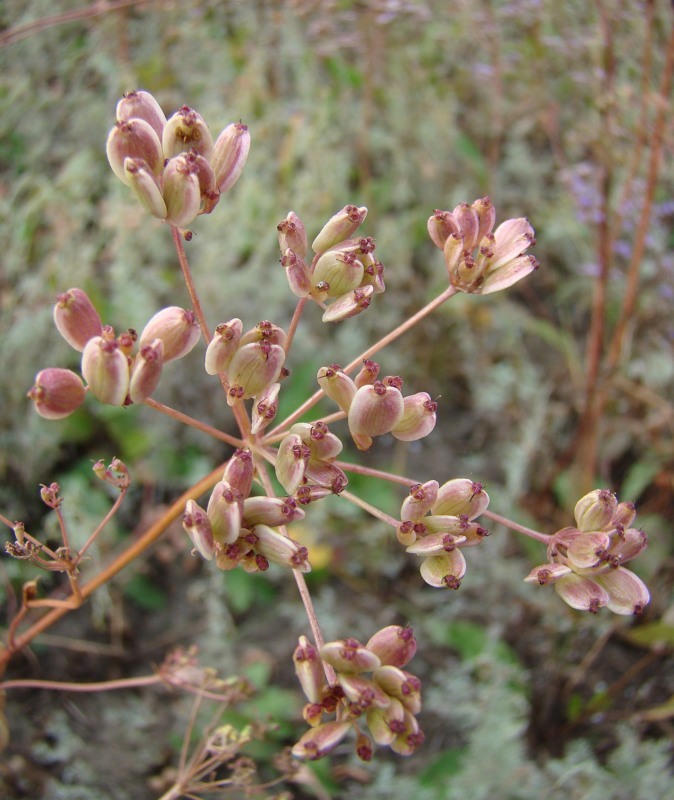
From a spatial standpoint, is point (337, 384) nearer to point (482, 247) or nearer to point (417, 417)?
point (417, 417)

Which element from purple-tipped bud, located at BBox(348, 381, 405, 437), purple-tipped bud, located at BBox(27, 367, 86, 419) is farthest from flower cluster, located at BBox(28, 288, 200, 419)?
purple-tipped bud, located at BBox(348, 381, 405, 437)

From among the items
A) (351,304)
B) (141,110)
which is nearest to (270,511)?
(351,304)

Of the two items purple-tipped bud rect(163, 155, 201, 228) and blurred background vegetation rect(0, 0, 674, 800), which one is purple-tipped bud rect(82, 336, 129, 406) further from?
blurred background vegetation rect(0, 0, 674, 800)

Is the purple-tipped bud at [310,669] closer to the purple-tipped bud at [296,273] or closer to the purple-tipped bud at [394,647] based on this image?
the purple-tipped bud at [394,647]

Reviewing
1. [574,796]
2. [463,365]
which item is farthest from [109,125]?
[574,796]

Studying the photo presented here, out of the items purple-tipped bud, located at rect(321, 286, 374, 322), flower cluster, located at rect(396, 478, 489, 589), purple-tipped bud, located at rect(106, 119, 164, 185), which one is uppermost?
purple-tipped bud, located at rect(106, 119, 164, 185)

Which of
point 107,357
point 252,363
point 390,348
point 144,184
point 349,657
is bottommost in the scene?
point 390,348

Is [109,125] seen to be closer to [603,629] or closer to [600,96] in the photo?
[600,96]
